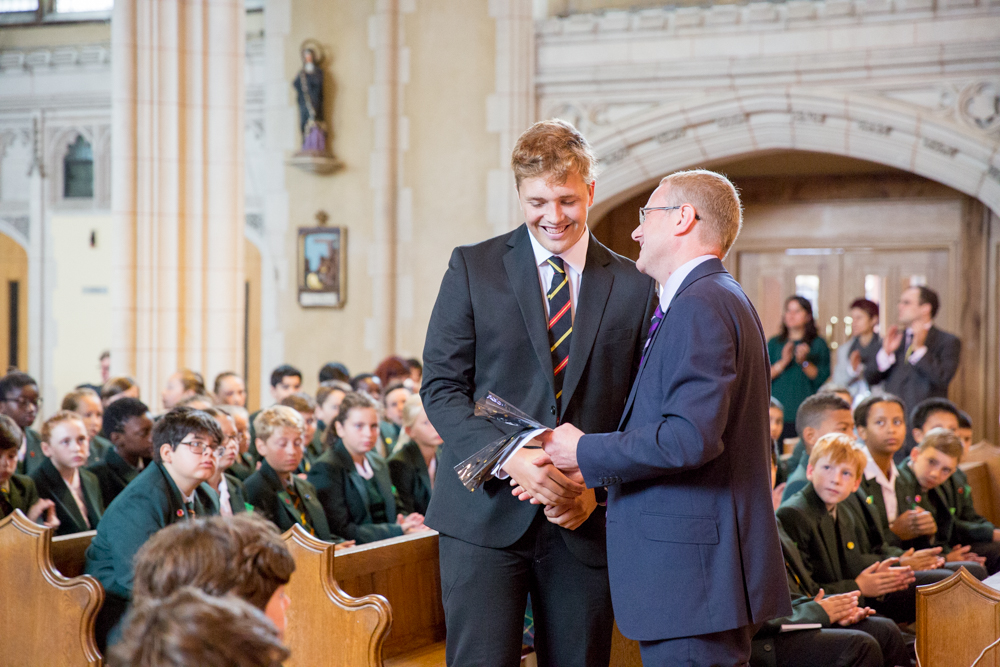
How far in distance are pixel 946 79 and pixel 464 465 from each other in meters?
7.51

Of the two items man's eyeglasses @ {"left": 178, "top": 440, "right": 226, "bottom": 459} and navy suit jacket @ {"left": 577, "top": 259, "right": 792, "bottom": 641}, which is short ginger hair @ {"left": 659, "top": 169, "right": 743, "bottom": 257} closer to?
navy suit jacket @ {"left": 577, "top": 259, "right": 792, "bottom": 641}

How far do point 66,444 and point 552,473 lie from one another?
3205 mm

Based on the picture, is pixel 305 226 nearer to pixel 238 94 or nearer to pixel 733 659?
pixel 238 94

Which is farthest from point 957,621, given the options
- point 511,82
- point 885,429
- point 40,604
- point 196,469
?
point 511,82

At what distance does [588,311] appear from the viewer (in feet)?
7.00

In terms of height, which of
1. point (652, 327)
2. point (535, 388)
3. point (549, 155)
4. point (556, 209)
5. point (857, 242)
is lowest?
point (535, 388)

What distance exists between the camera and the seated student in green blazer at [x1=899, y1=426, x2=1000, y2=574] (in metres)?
4.89

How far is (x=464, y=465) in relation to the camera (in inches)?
80.5

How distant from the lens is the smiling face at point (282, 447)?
429cm

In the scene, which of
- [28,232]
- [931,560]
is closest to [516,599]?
[931,560]

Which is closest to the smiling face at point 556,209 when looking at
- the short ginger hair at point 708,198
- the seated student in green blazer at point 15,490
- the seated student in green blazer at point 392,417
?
the short ginger hair at point 708,198

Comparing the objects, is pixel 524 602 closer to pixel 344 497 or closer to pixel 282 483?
pixel 282 483

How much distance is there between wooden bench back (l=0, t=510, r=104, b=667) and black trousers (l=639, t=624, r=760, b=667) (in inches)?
75.7

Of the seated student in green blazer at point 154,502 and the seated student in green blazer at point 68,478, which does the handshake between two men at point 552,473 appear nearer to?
the seated student in green blazer at point 154,502
